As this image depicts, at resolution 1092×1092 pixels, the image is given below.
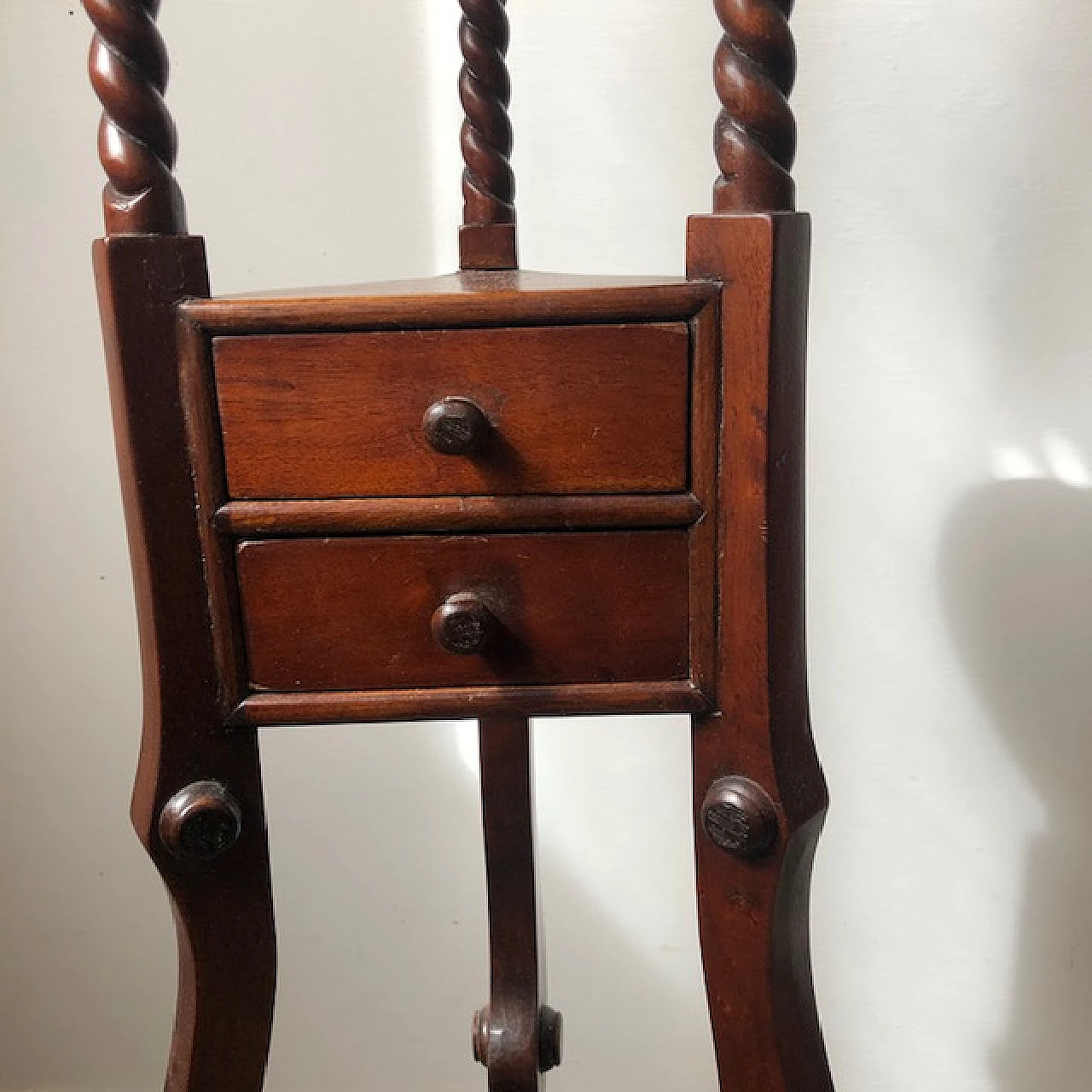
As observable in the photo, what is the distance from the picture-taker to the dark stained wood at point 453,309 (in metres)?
0.54

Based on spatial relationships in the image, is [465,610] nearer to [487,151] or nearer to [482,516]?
[482,516]

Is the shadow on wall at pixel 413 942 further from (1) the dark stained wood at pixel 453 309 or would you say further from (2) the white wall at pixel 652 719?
(1) the dark stained wood at pixel 453 309

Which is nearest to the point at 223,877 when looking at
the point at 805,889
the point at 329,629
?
the point at 329,629

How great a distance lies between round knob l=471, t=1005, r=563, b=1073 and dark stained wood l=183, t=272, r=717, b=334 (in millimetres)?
565

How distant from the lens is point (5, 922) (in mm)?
1174

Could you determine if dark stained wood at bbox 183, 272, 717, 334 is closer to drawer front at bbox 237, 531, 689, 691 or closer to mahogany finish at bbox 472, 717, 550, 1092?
drawer front at bbox 237, 531, 689, 691

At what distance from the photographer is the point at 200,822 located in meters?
0.59

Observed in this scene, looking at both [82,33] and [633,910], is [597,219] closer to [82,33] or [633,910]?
[82,33]

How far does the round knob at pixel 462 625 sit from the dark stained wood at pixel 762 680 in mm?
123

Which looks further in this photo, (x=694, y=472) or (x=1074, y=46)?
(x=1074, y=46)

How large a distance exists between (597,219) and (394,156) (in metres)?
0.19

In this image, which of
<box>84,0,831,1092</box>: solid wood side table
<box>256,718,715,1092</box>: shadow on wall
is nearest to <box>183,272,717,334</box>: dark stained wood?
<box>84,0,831,1092</box>: solid wood side table

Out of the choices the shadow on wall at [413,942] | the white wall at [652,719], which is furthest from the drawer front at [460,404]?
the shadow on wall at [413,942]

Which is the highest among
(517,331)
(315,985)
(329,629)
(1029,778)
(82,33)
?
(82,33)
